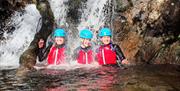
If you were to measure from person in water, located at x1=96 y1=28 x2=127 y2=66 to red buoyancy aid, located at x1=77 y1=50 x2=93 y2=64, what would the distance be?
0.27 m

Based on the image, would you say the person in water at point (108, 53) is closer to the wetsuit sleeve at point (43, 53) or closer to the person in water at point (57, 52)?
the person in water at point (57, 52)

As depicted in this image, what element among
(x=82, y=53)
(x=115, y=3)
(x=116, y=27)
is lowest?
(x=82, y=53)

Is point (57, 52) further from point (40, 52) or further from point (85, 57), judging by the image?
point (85, 57)

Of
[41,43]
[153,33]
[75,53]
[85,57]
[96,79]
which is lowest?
[96,79]

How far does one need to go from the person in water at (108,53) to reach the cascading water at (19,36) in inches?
115

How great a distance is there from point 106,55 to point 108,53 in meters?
0.09

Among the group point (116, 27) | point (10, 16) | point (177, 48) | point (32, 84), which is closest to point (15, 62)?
point (10, 16)

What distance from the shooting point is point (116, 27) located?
491 inches

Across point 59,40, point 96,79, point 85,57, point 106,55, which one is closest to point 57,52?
point 59,40

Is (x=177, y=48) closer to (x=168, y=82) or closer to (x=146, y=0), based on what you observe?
(x=146, y=0)

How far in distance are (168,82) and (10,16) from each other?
307 inches

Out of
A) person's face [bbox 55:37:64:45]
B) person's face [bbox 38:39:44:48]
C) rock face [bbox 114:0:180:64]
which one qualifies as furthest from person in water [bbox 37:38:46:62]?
rock face [bbox 114:0:180:64]

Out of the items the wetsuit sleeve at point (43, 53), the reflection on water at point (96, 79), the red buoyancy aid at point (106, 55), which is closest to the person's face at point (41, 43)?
the wetsuit sleeve at point (43, 53)

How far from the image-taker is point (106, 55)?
10336mm
